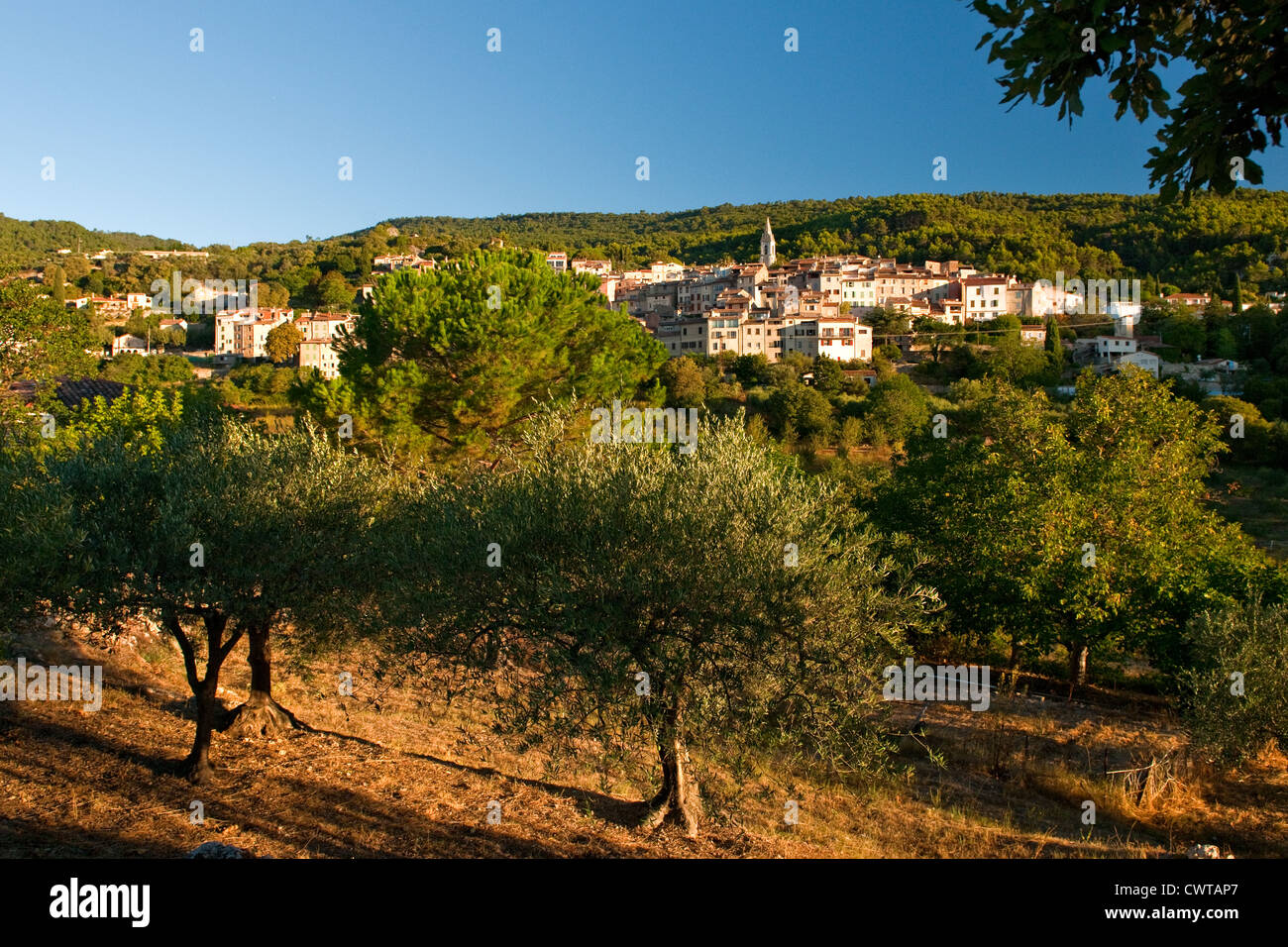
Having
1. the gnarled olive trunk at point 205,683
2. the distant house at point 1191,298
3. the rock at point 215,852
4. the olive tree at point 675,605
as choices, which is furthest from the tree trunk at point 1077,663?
the distant house at point 1191,298

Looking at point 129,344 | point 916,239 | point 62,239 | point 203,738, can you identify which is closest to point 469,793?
point 203,738

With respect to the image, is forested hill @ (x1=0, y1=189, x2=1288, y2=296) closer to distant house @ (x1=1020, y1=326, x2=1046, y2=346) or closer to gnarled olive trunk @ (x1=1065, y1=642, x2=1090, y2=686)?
distant house @ (x1=1020, y1=326, x2=1046, y2=346)

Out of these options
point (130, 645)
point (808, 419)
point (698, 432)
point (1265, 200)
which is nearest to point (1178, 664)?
point (698, 432)

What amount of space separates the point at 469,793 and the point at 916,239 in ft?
437

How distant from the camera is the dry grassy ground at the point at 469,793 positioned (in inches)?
339

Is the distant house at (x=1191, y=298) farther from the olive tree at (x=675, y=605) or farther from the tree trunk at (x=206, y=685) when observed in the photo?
the tree trunk at (x=206, y=685)

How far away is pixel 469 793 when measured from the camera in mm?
10148

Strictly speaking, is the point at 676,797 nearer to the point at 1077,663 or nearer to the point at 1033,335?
the point at 1077,663

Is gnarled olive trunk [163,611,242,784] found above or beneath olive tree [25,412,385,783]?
beneath

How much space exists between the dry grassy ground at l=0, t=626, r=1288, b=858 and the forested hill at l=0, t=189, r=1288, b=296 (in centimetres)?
8703

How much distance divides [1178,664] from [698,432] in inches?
438

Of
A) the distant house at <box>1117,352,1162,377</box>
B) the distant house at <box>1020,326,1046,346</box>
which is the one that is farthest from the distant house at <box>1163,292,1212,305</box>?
A: the distant house at <box>1117,352,1162,377</box>

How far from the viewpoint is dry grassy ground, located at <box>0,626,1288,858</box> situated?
861 centimetres
